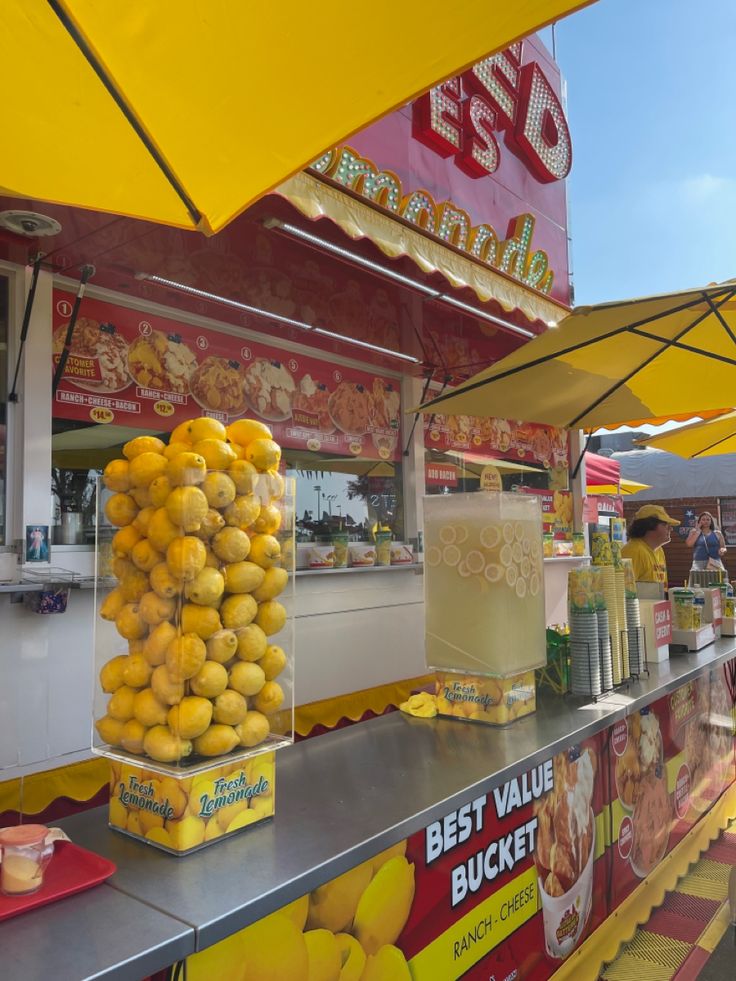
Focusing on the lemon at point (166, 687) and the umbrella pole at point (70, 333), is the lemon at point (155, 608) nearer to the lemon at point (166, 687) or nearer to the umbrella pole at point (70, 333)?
the lemon at point (166, 687)

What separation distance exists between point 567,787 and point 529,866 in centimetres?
33

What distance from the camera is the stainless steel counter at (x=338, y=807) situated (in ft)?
4.28

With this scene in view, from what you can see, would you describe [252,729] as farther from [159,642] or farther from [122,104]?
[122,104]

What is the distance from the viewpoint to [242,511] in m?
1.56

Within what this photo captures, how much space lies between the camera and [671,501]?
1636 cm

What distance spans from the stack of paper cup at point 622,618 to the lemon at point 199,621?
194 cm

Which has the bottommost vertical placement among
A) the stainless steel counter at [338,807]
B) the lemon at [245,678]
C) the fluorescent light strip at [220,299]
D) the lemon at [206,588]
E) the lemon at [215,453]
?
the stainless steel counter at [338,807]

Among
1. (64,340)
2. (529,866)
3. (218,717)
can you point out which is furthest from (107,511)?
(64,340)

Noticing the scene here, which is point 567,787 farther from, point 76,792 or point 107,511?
point 76,792

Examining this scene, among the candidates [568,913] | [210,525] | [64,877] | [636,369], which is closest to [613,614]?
[568,913]

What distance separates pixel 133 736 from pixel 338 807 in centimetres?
54

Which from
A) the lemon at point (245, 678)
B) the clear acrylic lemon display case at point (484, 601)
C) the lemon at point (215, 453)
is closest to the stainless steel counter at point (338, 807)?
the clear acrylic lemon display case at point (484, 601)

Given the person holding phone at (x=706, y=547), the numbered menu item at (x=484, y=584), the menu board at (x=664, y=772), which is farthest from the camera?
the person holding phone at (x=706, y=547)

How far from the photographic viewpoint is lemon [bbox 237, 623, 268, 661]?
154cm
